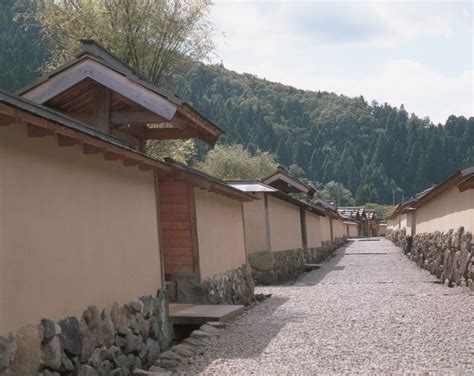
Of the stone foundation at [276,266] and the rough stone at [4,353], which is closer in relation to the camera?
the rough stone at [4,353]

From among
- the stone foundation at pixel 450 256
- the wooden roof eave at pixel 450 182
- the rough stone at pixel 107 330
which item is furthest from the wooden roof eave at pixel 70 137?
the stone foundation at pixel 450 256

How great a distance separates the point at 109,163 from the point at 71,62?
3.19m

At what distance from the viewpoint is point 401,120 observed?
12094cm

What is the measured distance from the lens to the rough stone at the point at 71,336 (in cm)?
531

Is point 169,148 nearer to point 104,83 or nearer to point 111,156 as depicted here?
point 104,83

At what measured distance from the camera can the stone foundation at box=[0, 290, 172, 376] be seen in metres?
4.56

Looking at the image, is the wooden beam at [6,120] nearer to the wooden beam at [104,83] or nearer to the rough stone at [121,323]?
the rough stone at [121,323]

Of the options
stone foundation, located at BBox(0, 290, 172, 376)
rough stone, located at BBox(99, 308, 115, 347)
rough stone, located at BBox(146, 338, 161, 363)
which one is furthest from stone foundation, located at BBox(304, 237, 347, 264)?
rough stone, located at BBox(99, 308, 115, 347)

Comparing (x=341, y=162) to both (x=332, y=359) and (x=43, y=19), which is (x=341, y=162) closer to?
(x=43, y=19)

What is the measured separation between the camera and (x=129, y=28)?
2548 cm

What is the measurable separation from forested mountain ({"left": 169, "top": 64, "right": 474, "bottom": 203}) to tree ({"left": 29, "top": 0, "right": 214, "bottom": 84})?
2440 inches

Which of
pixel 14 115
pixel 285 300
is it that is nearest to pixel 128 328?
pixel 14 115

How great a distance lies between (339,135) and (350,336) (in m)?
119

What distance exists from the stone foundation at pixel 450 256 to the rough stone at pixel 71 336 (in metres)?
10.4
